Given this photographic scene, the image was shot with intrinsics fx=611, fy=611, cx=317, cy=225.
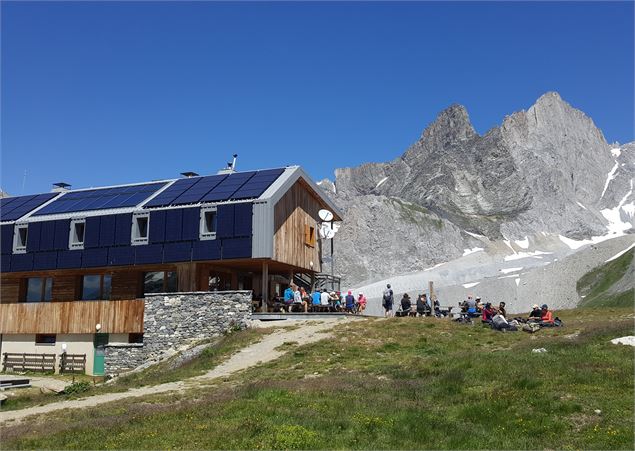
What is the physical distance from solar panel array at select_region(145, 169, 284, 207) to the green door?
7.96 m

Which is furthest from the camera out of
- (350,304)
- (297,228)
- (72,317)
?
(297,228)

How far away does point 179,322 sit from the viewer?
102ft

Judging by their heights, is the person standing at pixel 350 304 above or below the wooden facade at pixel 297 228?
below

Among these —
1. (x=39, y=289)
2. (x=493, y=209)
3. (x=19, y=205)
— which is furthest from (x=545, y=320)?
(x=493, y=209)

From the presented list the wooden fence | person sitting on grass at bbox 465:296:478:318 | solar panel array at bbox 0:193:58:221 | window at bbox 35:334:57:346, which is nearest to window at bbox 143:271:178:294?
the wooden fence

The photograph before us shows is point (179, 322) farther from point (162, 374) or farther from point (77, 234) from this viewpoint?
point (77, 234)

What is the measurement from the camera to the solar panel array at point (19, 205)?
3834cm

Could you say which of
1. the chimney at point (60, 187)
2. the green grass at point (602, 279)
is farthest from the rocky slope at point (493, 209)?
the chimney at point (60, 187)

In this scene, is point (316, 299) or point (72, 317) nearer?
point (316, 299)

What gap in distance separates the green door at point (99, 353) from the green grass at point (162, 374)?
9103 millimetres

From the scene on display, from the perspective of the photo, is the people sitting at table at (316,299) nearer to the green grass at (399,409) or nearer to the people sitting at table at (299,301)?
the people sitting at table at (299,301)

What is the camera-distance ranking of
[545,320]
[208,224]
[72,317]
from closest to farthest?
[545,320] → [208,224] → [72,317]

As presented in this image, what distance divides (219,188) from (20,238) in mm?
13462

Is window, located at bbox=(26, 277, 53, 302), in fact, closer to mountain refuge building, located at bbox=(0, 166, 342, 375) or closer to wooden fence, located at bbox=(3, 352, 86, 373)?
mountain refuge building, located at bbox=(0, 166, 342, 375)
